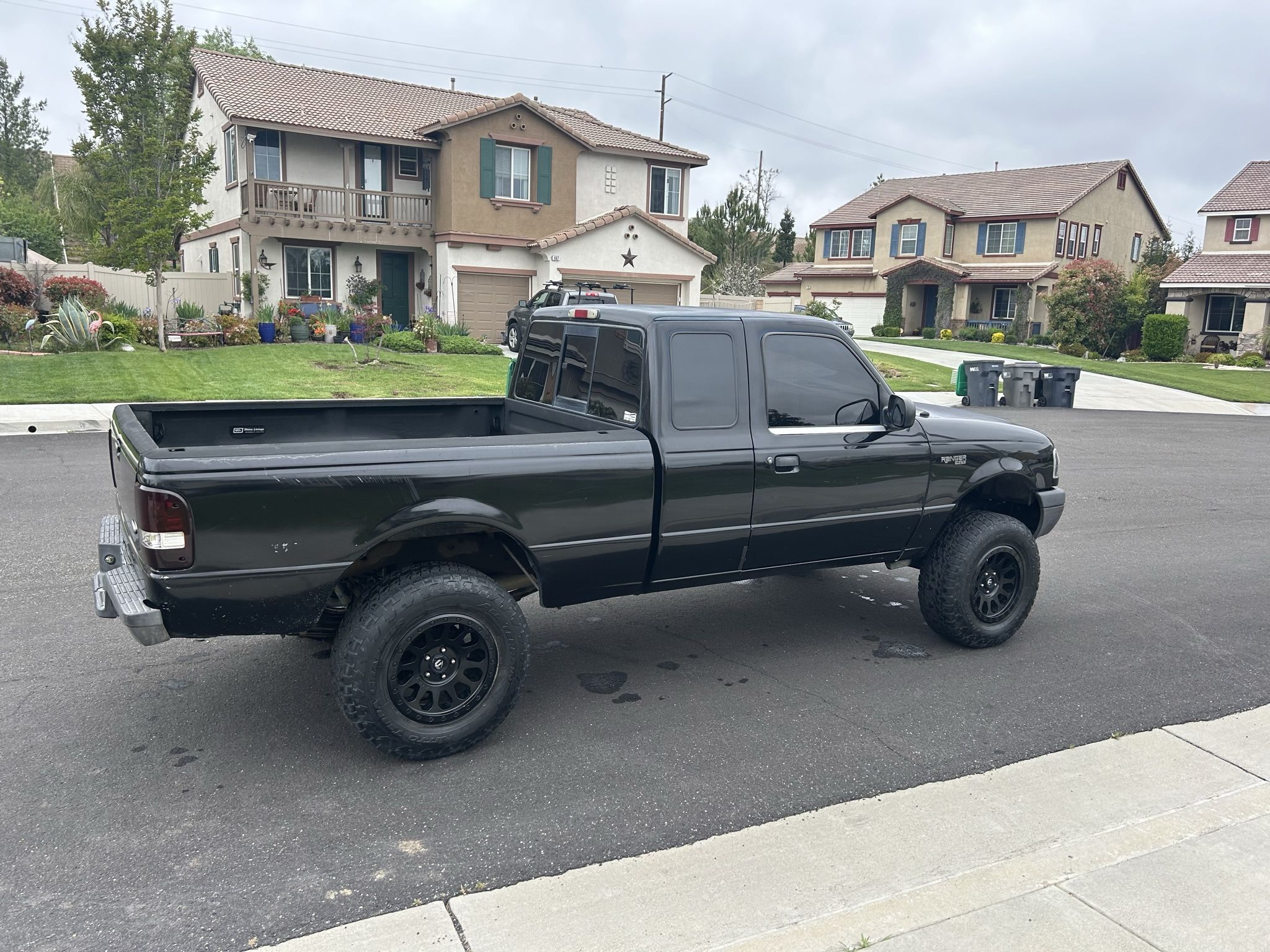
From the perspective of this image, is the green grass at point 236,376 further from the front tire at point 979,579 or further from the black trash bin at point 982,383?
the front tire at point 979,579

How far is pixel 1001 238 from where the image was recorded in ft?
152

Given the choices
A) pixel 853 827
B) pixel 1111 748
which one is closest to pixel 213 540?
pixel 853 827

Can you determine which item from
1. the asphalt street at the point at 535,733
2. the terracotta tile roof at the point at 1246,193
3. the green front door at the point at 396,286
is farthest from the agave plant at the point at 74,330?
the terracotta tile roof at the point at 1246,193

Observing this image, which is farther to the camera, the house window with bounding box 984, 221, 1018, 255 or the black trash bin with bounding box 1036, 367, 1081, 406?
the house window with bounding box 984, 221, 1018, 255

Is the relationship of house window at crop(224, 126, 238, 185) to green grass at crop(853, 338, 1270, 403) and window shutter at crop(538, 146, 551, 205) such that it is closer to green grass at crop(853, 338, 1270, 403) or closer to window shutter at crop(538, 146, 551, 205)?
window shutter at crop(538, 146, 551, 205)

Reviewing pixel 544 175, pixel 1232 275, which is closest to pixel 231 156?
pixel 544 175

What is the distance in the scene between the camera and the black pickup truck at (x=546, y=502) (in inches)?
149

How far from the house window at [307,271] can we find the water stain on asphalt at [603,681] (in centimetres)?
2503

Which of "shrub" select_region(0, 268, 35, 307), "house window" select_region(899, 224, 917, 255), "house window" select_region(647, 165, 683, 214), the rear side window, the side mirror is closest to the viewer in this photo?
the rear side window

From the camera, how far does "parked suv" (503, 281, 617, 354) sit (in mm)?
21156

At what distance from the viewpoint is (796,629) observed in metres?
6.05

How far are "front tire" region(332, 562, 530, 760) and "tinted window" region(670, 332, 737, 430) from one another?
1.28 m

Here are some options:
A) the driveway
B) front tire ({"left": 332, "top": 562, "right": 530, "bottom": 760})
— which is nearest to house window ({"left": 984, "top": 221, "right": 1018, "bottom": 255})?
the driveway

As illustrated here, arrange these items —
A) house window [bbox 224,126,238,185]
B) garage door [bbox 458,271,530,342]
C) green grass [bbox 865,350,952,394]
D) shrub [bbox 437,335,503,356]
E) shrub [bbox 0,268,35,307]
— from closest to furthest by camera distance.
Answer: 1. shrub [bbox 0,268,35,307]
2. green grass [bbox 865,350,952,394]
3. shrub [bbox 437,335,503,356]
4. house window [bbox 224,126,238,185]
5. garage door [bbox 458,271,530,342]
